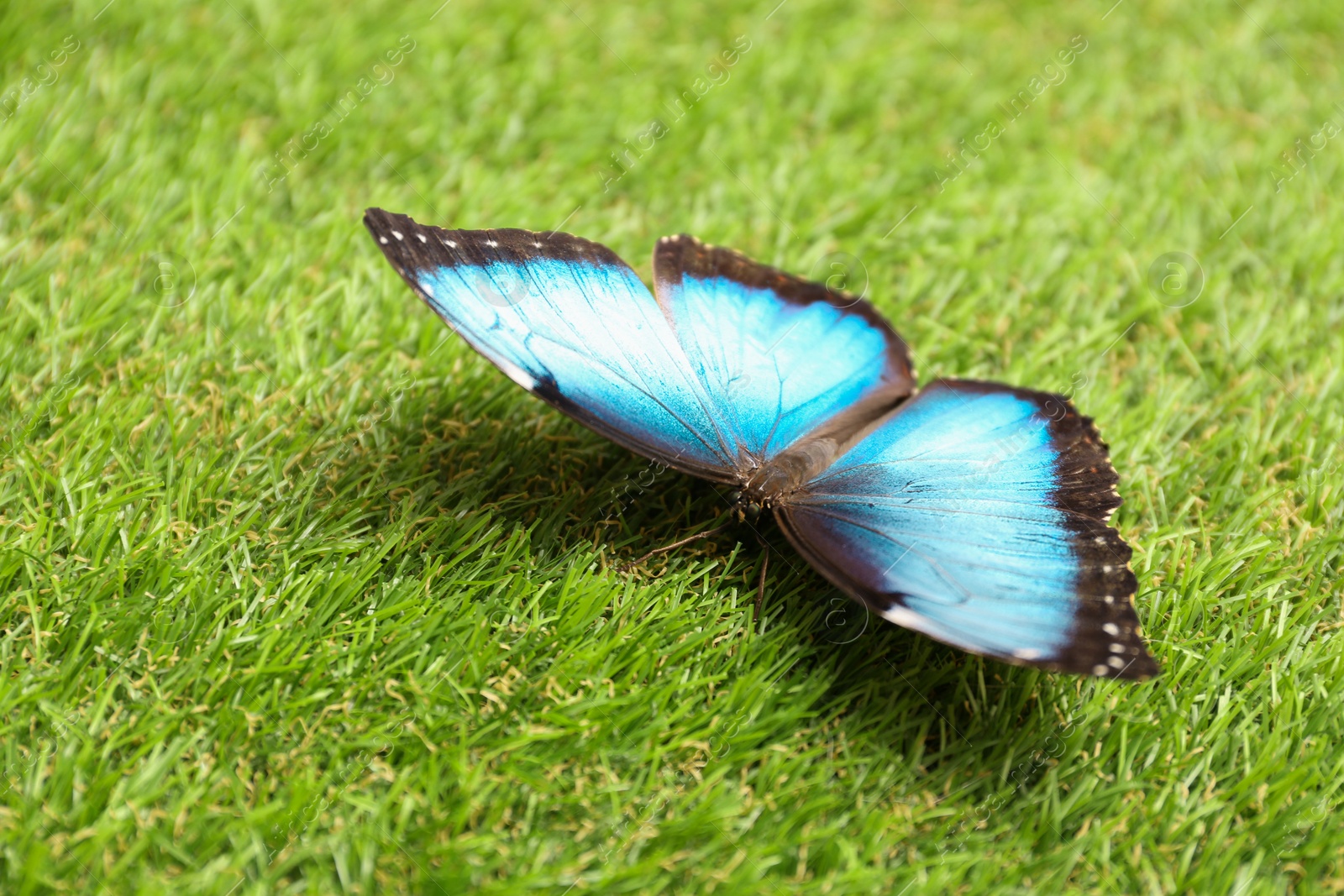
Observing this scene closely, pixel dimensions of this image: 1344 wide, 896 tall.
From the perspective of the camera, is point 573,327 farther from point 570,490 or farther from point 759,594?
point 759,594

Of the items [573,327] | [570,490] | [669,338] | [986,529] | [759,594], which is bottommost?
[986,529]

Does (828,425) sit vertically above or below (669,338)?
below

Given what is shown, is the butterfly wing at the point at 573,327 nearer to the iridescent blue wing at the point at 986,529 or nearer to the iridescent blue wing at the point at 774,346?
the iridescent blue wing at the point at 774,346

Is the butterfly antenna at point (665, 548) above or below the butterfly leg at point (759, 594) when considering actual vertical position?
above

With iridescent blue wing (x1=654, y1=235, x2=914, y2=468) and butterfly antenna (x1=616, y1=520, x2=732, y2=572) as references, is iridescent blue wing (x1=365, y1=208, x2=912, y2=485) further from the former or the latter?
butterfly antenna (x1=616, y1=520, x2=732, y2=572)

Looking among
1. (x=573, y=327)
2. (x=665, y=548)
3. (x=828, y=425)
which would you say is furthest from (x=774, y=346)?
(x=665, y=548)

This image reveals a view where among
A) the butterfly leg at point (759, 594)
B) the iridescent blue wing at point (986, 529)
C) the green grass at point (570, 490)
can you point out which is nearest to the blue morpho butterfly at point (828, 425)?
the iridescent blue wing at point (986, 529)

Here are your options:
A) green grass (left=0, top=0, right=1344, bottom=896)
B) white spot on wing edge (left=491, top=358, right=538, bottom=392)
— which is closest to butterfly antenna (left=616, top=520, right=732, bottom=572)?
green grass (left=0, top=0, right=1344, bottom=896)
